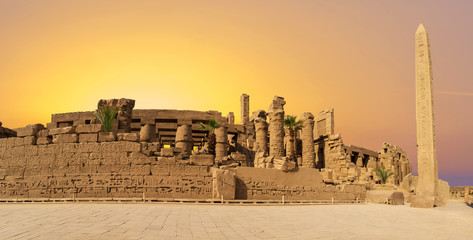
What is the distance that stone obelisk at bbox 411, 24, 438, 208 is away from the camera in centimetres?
1773

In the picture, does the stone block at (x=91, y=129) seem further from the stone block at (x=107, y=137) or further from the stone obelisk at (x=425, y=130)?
the stone obelisk at (x=425, y=130)

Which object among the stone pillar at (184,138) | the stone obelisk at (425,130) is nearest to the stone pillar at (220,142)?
the stone pillar at (184,138)

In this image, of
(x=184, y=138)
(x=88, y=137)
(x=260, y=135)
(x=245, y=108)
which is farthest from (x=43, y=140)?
(x=245, y=108)

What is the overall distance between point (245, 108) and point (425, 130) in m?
25.5

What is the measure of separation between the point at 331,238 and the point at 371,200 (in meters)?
15.6

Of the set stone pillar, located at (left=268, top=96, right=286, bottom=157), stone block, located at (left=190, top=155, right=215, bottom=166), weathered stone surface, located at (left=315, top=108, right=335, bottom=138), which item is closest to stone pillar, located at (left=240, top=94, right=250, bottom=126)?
weathered stone surface, located at (left=315, top=108, right=335, bottom=138)

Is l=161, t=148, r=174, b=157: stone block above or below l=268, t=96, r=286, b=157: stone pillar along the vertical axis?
below

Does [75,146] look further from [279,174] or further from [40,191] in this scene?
[279,174]

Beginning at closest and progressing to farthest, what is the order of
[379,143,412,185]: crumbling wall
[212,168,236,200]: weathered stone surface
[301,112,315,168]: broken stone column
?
[212,168,236,200]: weathered stone surface → [301,112,315,168]: broken stone column → [379,143,412,185]: crumbling wall

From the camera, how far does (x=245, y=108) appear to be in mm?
42094

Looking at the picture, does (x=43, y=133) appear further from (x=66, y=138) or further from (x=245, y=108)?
A: (x=245, y=108)

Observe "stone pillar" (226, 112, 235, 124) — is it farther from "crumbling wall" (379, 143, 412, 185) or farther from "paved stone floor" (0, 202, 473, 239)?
"paved stone floor" (0, 202, 473, 239)

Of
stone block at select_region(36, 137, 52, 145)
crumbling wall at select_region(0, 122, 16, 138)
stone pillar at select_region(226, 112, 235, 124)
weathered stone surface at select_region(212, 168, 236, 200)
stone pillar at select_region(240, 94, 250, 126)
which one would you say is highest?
stone pillar at select_region(240, 94, 250, 126)

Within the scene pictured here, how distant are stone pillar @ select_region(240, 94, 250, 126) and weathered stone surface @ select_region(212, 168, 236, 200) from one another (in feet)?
81.4
